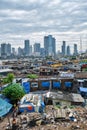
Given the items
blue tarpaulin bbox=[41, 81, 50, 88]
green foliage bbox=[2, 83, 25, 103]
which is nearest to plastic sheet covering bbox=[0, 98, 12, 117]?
green foliage bbox=[2, 83, 25, 103]

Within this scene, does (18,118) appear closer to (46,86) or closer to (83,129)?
(83,129)

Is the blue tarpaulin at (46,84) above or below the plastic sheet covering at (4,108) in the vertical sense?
below

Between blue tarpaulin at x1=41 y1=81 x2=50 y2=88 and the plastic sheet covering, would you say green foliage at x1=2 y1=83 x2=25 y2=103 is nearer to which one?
the plastic sheet covering

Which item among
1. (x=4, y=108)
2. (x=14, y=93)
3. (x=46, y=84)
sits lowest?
(x=46, y=84)

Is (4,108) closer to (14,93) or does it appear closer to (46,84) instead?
(14,93)

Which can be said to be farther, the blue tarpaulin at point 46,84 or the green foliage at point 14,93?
the blue tarpaulin at point 46,84

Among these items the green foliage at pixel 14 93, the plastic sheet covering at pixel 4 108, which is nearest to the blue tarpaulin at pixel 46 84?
the green foliage at pixel 14 93

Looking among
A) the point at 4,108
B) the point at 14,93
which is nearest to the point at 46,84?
the point at 14,93

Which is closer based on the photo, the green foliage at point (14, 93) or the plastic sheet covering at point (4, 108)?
the plastic sheet covering at point (4, 108)

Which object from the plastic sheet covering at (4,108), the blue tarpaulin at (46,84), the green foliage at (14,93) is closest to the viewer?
the plastic sheet covering at (4,108)

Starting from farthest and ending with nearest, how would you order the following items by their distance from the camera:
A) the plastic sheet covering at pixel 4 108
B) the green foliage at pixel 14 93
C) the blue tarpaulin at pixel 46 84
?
the blue tarpaulin at pixel 46 84 → the green foliage at pixel 14 93 → the plastic sheet covering at pixel 4 108

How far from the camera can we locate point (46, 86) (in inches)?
908

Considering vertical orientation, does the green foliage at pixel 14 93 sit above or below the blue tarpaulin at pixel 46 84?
above

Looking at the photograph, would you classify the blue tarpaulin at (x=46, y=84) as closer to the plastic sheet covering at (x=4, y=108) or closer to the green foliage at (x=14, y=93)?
the green foliage at (x=14, y=93)
